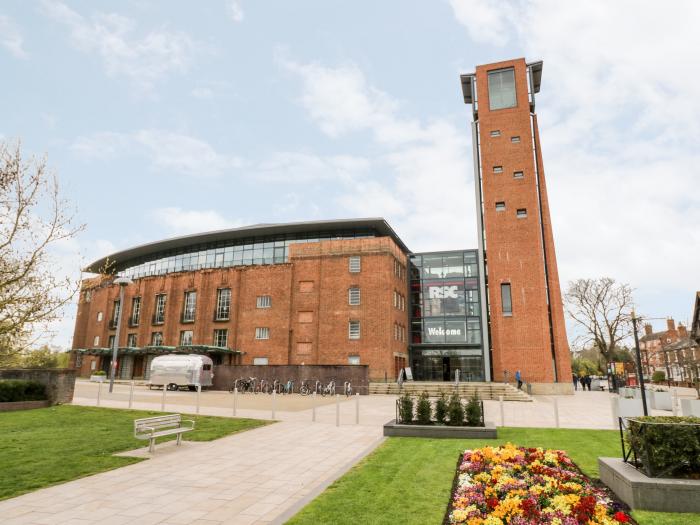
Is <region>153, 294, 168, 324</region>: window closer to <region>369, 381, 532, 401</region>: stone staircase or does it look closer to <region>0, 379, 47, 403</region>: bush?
<region>369, 381, 532, 401</region>: stone staircase

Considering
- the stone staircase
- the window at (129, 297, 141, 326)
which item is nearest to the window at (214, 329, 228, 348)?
the window at (129, 297, 141, 326)

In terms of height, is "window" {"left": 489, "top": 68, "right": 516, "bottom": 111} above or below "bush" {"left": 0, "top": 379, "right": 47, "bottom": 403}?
above

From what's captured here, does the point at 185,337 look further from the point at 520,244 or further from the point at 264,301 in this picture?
the point at 520,244

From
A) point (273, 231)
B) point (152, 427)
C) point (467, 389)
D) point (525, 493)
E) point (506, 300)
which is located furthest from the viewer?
point (273, 231)

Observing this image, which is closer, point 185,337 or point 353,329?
point 353,329

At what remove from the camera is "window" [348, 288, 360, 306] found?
39.4m

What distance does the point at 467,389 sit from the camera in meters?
31.0

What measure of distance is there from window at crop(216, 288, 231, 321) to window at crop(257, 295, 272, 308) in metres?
3.78

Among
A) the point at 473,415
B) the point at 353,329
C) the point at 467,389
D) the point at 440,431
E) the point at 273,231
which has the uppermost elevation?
the point at 273,231

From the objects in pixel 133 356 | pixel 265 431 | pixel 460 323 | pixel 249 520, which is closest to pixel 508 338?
pixel 460 323

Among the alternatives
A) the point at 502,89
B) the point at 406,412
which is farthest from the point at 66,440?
the point at 502,89

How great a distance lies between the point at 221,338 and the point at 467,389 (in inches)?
998

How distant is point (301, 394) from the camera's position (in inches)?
1282

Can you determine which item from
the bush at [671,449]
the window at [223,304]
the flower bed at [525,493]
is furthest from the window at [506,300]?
the bush at [671,449]
